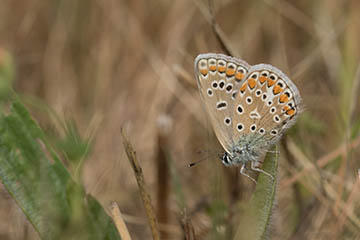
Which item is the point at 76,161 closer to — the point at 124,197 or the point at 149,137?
the point at 124,197

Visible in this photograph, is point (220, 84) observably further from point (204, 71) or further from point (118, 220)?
point (118, 220)

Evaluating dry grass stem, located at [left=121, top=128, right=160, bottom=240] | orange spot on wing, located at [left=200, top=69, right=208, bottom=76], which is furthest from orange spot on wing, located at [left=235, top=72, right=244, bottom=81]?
dry grass stem, located at [left=121, top=128, right=160, bottom=240]

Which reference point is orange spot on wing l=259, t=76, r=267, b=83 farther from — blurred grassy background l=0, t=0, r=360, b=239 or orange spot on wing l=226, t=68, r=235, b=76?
blurred grassy background l=0, t=0, r=360, b=239

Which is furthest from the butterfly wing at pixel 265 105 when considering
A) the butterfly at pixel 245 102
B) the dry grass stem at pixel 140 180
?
the dry grass stem at pixel 140 180

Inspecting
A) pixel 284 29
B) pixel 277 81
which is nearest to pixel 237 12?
pixel 284 29

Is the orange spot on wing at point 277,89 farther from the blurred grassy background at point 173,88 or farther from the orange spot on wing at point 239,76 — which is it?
the blurred grassy background at point 173,88
